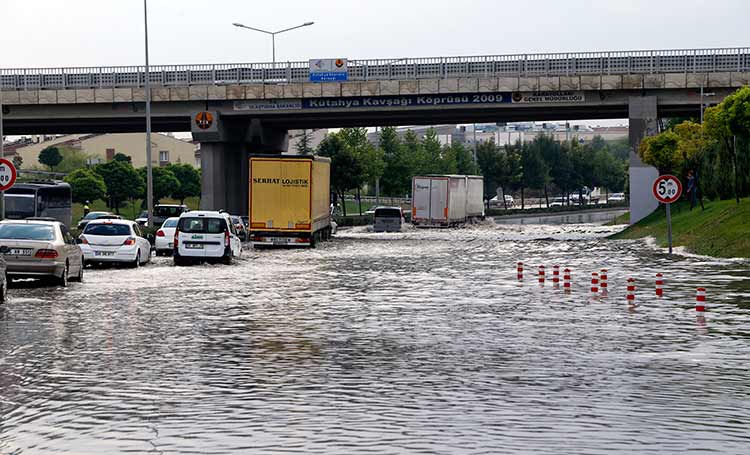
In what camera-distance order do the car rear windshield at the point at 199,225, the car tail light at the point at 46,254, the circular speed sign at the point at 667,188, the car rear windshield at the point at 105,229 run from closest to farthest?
the car tail light at the point at 46,254 < the car rear windshield at the point at 105,229 < the circular speed sign at the point at 667,188 < the car rear windshield at the point at 199,225

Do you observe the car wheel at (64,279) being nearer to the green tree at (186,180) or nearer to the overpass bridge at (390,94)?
the overpass bridge at (390,94)

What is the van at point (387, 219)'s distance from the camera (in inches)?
3091

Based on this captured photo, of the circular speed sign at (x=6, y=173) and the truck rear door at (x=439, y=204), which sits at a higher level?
the circular speed sign at (x=6, y=173)

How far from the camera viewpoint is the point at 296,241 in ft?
160

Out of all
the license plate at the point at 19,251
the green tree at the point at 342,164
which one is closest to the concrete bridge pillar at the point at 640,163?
the green tree at the point at 342,164

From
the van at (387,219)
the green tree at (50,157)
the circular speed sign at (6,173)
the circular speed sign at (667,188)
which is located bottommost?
the van at (387,219)

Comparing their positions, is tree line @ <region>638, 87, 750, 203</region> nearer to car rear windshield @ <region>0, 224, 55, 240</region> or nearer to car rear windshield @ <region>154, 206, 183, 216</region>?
car rear windshield @ <region>154, 206, 183, 216</region>

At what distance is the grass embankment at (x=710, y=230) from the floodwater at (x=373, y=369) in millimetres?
10616

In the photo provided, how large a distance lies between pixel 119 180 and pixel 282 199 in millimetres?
63953

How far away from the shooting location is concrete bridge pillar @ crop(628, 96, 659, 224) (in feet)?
212

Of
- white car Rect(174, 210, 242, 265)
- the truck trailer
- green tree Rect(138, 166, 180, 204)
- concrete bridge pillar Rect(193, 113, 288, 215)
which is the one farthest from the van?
white car Rect(174, 210, 242, 265)

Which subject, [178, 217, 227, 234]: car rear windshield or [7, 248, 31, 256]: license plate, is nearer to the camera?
[7, 248, 31, 256]: license plate

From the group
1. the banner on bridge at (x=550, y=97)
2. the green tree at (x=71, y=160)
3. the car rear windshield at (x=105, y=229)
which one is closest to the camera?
the car rear windshield at (x=105, y=229)

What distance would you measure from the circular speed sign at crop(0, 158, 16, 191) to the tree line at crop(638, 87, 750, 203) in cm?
2550
